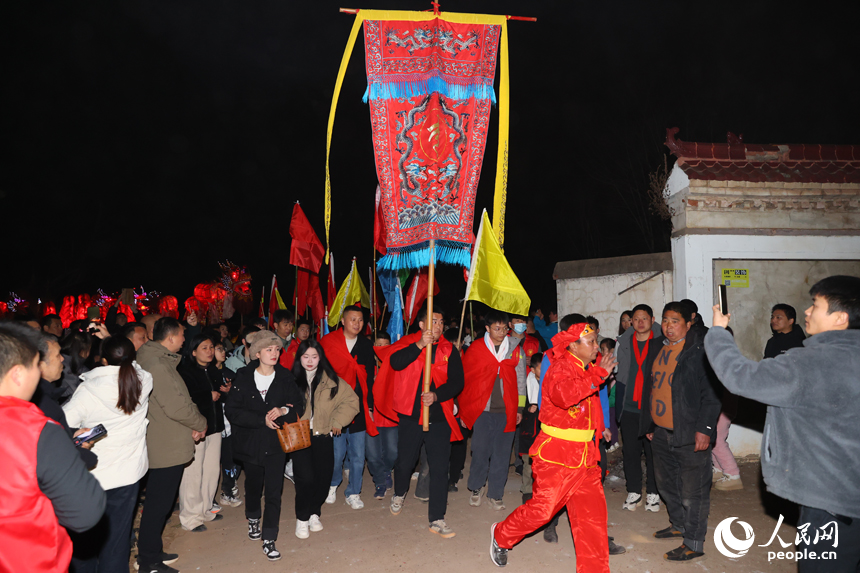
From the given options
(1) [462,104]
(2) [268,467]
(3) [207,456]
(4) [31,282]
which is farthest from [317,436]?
(4) [31,282]

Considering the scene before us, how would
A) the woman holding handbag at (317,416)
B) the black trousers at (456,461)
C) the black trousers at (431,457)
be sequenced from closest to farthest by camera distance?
the woman holding handbag at (317,416) < the black trousers at (431,457) < the black trousers at (456,461)

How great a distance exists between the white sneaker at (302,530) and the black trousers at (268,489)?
26 cm

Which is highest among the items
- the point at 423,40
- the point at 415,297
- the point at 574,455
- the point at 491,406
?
the point at 423,40

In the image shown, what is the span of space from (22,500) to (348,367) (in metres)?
4.12

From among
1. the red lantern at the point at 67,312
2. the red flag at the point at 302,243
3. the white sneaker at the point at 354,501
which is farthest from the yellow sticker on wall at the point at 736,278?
the red lantern at the point at 67,312

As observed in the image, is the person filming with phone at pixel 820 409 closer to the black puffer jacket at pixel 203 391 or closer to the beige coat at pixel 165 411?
the beige coat at pixel 165 411

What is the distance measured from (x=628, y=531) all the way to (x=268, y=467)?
11.0ft

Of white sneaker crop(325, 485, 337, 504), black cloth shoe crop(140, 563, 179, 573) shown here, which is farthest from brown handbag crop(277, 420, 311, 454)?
white sneaker crop(325, 485, 337, 504)

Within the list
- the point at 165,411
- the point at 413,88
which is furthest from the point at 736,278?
the point at 165,411

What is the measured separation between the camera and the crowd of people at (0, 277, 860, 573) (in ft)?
8.41

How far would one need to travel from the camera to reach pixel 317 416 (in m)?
4.93

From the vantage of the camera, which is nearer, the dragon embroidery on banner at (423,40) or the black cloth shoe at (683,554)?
the black cloth shoe at (683,554)

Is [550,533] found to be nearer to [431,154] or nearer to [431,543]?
[431,543]

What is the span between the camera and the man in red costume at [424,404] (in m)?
Result: 5.00
